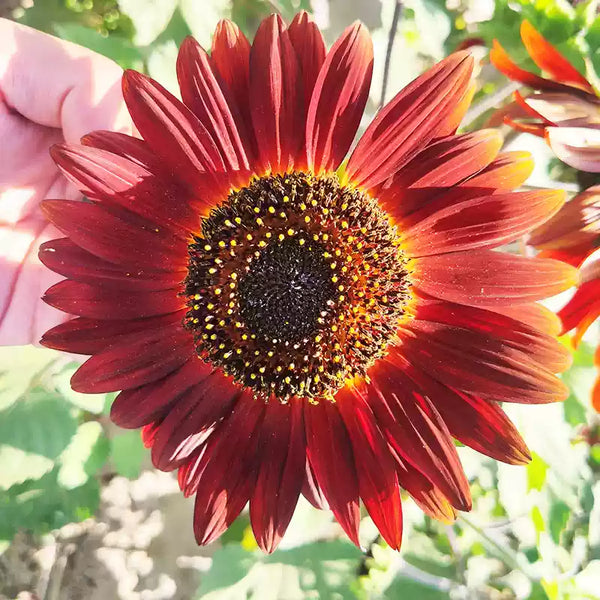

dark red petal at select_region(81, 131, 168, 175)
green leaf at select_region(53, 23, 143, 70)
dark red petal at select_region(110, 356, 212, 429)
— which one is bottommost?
dark red petal at select_region(110, 356, 212, 429)

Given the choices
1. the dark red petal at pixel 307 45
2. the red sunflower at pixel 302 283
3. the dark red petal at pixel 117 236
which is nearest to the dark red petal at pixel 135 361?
the red sunflower at pixel 302 283

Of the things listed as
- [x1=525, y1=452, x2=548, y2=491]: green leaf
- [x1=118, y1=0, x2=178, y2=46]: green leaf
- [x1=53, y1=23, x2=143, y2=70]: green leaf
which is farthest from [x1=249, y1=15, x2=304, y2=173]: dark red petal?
[x1=525, y1=452, x2=548, y2=491]: green leaf

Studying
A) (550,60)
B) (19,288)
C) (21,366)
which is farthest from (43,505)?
(550,60)

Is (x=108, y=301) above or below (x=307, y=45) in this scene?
below

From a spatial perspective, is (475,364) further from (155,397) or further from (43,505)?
(43,505)

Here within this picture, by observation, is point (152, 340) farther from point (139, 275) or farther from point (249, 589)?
point (249, 589)

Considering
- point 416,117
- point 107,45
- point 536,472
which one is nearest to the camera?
point 416,117

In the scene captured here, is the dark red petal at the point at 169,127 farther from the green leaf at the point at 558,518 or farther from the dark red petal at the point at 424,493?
the green leaf at the point at 558,518

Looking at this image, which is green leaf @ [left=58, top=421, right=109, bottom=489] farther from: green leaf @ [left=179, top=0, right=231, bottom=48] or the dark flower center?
green leaf @ [left=179, top=0, right=231, bottom=48]
